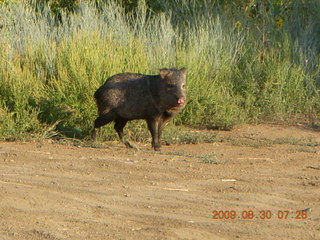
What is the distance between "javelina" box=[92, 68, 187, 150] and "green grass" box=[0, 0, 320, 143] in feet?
1.94

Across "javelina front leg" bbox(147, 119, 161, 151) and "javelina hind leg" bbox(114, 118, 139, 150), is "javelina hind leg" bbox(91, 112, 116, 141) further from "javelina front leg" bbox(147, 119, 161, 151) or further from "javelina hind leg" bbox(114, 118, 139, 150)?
"javelina front leg" bbox(147, 119, 161, 151)

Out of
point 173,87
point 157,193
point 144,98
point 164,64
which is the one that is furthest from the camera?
point 164,64

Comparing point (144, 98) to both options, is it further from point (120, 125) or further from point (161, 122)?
point (120, 125)

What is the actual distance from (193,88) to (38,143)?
8.51ft

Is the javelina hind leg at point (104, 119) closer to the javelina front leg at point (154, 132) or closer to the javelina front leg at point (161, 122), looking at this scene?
the javelina front leg at point (154, 132)

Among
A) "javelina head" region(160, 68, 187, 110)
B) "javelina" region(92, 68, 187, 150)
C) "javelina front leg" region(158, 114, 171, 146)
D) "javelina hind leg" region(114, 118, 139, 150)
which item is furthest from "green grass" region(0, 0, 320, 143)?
"javelina head" region(160, 68, 187, 110)

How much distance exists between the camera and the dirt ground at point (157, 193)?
4.93 metres

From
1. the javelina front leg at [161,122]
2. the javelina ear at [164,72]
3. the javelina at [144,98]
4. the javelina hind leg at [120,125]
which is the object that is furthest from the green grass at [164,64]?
the javelina ear at [164,72]

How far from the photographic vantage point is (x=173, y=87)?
8.53 metres

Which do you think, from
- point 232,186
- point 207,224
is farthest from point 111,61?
point 207,224

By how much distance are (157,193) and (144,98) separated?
9.55ft


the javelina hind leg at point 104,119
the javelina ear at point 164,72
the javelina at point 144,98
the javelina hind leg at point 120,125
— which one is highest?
the javelina ear at point 164,72

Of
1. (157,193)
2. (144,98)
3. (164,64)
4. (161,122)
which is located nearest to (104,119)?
(144,98)

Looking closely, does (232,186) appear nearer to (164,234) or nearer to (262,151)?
(164,234)
